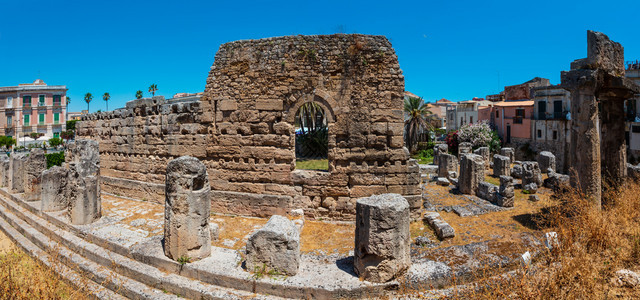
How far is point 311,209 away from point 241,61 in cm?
438

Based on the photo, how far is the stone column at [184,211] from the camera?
18.0ft

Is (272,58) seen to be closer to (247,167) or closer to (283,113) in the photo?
(283,113)

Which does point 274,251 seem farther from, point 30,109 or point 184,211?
point 30,109

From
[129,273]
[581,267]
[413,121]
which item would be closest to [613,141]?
[581,267]

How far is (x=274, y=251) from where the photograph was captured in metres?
5.04

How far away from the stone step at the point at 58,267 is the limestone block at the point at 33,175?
3.12ft

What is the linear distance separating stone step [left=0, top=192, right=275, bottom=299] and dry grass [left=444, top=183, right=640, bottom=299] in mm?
3303

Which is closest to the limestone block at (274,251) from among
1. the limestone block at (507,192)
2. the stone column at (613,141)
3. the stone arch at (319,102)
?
the stone arch at (319,102)

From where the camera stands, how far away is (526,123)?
111 ft

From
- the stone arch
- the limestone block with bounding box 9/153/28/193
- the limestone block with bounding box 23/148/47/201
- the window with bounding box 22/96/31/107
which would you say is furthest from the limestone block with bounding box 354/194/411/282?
the window with bounding box 22/96/31/107

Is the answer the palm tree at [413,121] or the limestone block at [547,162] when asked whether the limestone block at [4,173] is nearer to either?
the limestone block at [547,162]

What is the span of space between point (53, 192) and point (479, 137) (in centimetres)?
3208

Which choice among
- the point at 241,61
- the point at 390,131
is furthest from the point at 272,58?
the point at 390,131

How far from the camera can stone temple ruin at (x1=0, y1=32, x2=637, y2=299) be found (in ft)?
16.7
